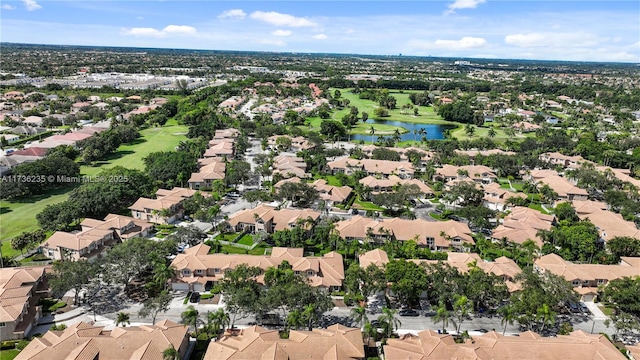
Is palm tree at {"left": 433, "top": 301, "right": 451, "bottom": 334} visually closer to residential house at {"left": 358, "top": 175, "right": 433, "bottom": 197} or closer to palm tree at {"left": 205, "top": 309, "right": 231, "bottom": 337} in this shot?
palm tree at {"left": 205, "top": 309, "right": 231, "bottom": 337}

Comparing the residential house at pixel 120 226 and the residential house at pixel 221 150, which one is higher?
the residential house at pixel 221 150

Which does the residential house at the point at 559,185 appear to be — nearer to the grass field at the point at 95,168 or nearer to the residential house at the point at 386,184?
the residential house at the point at 386,184

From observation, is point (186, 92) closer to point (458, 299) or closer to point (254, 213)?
point (254, 213)

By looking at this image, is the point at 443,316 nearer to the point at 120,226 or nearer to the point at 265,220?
the point at 265,220

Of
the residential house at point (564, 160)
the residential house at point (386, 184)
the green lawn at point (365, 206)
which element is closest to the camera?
the green lawn at point (365, 206)

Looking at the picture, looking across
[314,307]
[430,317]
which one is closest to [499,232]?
[430,317]

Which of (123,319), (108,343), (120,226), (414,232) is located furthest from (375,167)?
(108,343)

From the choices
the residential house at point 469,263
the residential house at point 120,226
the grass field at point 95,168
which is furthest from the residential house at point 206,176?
the residential house at point 469,263
